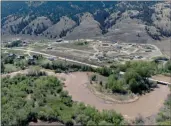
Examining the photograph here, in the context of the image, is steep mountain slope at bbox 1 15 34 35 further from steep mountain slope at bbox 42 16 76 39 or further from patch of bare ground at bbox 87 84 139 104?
patch of bare ground at bbox 87 84 139 104

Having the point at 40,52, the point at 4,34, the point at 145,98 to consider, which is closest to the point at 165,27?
the point at 40,52

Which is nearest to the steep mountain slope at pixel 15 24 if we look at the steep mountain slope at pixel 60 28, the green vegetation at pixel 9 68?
the steep mountain slope at pixel 60 28

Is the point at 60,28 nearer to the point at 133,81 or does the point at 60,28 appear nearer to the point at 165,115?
the point at 133,81

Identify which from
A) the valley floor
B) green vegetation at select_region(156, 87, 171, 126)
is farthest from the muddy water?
green vegetation at select_region(156, 87, 171, 126)

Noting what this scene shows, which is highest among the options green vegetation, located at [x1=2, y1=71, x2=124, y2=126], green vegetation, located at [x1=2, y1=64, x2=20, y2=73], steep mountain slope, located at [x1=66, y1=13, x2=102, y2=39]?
steep mountain slope, located at [x1=66, y1=13, x2=102, y2=39]

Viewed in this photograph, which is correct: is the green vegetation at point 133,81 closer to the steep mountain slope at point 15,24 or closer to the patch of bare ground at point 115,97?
the patch of bare ground at point 115,97

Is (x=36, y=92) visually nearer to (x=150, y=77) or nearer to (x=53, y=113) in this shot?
(x=53, y=113)
